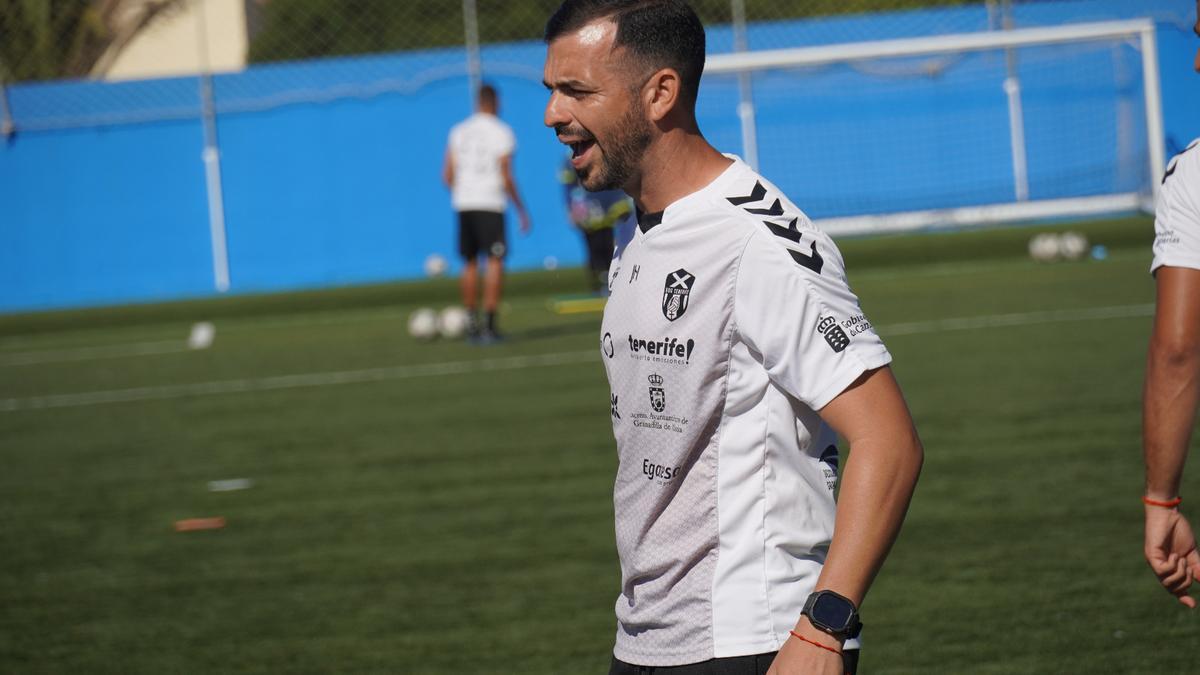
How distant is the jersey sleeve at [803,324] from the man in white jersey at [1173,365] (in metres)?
0.99

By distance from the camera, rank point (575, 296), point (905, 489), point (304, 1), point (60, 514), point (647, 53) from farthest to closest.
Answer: point (304, 1) < point (575, 296) < point (60, 514) < point (647, 53) < point (905, 489)

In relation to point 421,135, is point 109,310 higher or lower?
lower

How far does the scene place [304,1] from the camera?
1323 inches

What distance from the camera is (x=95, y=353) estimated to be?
18.1 m

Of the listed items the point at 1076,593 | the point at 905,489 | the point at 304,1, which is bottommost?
the point at 1076,593

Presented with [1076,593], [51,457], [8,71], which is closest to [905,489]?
[1076,593]

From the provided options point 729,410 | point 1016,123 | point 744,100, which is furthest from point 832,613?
point 1016,123

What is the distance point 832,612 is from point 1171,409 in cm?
127

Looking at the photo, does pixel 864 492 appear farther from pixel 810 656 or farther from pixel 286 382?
pixel 286 382

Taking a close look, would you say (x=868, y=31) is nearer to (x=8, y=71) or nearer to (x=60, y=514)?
(x=8, y=71)

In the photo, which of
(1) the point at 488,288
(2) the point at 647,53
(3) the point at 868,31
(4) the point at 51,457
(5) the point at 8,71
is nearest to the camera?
(2) the point at 647,53

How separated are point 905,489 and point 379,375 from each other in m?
11.4

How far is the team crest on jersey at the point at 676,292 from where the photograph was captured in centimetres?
263

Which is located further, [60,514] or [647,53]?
[60,514]
